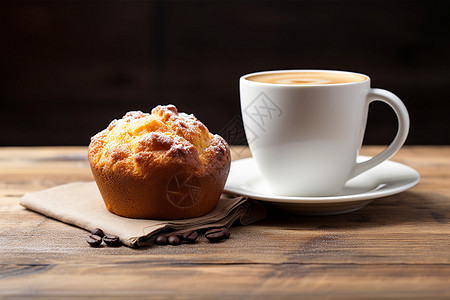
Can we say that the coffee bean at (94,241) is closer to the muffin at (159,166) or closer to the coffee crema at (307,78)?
the muffin at (159,166)

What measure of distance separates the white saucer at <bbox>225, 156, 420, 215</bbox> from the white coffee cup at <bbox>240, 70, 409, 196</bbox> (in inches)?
2.5

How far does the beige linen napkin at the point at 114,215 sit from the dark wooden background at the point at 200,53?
1560 millimetres

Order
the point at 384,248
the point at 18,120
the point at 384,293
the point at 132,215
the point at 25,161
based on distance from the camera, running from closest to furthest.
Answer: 1. the point at 384,293
2. the point at 384,248
3. the point at 132,215
4. the point at 25,161
5. the point at 18,120

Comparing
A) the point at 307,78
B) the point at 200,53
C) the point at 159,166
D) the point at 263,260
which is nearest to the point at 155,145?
the point at 159,166

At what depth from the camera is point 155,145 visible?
126cm

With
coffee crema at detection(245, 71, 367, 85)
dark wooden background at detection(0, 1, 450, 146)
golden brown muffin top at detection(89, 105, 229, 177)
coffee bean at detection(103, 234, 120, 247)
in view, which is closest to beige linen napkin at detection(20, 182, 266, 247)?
coffee bean at detection(103, 234, 120, 247)

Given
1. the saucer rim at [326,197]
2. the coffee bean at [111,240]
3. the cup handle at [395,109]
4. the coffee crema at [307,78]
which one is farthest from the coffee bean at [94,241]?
the cup handle at [395,109]

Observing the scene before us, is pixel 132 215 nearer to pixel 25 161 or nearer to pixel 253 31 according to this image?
pixel 25 161

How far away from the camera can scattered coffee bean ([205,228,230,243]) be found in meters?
1.20

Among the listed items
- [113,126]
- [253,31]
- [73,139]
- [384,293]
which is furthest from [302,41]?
[384,293]

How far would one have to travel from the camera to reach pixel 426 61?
2969 millimetres

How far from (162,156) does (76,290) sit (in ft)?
1.22

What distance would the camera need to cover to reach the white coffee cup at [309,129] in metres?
1.35

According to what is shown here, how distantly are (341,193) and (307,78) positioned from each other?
0.32m
